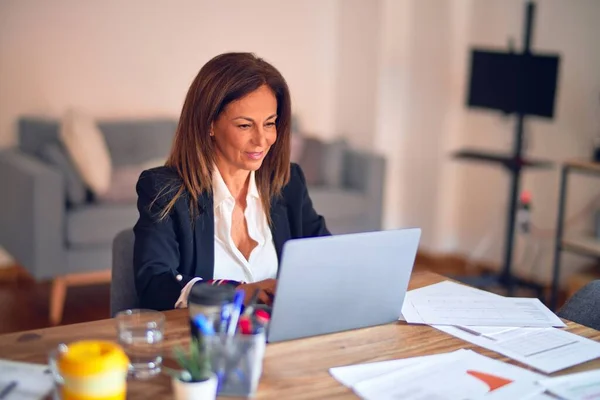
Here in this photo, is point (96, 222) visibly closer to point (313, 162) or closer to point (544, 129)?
point (313, 162)

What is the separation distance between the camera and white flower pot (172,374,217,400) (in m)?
1.18

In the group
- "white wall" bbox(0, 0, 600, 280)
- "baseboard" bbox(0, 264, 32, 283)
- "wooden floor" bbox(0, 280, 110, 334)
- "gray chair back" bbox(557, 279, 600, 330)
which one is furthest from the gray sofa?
"gray chair back" bbox(557, 279, 600, 330)

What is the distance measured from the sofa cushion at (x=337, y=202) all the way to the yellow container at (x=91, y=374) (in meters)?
3.20

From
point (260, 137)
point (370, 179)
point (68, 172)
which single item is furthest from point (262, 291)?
point (370, 179)

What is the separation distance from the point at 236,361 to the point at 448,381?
36 cm

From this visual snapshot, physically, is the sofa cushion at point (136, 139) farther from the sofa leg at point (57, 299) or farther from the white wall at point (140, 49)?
the sofa leg at point (57, 299)

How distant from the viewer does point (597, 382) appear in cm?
137

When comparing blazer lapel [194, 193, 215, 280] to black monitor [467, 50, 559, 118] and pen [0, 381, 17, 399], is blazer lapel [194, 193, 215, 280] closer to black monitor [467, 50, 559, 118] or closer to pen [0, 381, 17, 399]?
pen [0, 381, 17, 399]

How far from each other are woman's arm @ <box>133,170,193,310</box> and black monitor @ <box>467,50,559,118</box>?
2507mm

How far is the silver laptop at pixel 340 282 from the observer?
4.68ft

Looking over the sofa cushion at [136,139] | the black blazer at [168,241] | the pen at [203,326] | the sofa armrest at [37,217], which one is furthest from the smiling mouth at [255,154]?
the sofa cushion at [136,139]

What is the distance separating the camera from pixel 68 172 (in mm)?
3855

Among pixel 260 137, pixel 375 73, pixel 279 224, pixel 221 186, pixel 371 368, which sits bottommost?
pixel 371 368

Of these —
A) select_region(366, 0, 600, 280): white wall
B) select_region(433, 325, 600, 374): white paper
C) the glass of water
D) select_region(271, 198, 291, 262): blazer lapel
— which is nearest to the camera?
the glass of water
